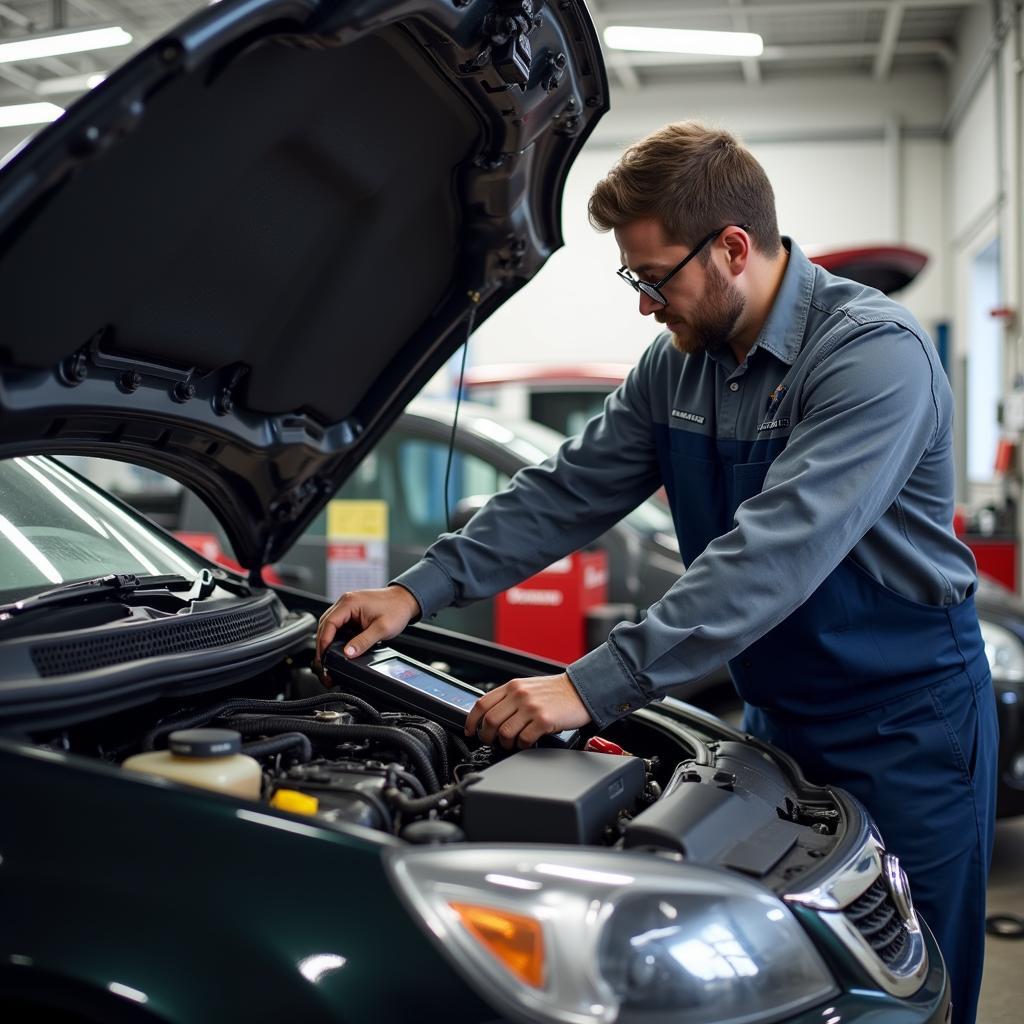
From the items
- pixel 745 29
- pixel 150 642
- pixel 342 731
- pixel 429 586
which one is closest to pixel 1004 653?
pixel 429 586

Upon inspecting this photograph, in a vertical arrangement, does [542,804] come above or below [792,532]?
below

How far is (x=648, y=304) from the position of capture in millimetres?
1926

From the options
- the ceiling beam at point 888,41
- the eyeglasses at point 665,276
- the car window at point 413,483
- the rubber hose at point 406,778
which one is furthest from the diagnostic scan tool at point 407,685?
the ceiling beam at point 888,41

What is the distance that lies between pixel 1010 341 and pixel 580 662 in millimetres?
7298

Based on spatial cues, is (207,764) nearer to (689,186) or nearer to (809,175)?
(689,186)

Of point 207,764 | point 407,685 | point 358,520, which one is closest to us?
point 207,764

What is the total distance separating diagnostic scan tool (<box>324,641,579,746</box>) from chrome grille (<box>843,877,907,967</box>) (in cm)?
61

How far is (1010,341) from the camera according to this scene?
7898 millimetres

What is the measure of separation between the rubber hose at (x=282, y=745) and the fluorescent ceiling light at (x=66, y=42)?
718cm

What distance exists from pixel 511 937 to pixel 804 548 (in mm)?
741

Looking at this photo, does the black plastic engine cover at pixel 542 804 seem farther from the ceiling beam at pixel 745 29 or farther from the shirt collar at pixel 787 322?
the ceiling beam at pixel 745 29

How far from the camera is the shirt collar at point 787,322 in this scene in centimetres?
187

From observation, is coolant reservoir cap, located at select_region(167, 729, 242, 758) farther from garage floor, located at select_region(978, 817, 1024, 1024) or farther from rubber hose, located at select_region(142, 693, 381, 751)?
garage floor, located at select_region(978, 817, 1024, 1024)

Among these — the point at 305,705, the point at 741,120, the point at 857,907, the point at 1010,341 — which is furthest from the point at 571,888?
the point at 741,120
